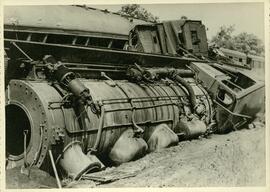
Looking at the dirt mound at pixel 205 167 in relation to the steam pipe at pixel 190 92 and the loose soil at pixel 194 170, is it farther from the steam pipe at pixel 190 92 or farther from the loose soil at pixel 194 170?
the steam pipe at pixel 190 92

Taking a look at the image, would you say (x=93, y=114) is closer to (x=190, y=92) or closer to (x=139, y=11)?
(x=139, y=11)

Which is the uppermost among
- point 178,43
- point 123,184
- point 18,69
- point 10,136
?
point 178,43

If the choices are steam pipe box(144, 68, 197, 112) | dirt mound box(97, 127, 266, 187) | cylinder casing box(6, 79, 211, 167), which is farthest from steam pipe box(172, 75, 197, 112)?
dirt mound box(97, 127, 266, 187)

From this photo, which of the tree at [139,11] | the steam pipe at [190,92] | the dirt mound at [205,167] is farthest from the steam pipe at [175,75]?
the dirt mound at [205,167]

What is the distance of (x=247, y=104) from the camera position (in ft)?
21.3

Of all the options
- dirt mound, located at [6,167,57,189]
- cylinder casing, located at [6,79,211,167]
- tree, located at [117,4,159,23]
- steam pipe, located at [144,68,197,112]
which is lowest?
dirt mound, located at [6,167,57,189]

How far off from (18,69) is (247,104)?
3.33 meters

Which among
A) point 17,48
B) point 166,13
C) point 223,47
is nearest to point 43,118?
point 17,48

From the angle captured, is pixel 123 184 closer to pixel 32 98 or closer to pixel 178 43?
pixel 32 98

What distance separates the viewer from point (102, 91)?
511cm

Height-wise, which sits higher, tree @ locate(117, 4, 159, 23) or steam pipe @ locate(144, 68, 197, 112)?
tree @ locate(117, 4, 159, 23)

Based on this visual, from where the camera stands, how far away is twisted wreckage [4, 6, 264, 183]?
14.5 ft

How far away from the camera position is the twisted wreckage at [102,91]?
14.5ft

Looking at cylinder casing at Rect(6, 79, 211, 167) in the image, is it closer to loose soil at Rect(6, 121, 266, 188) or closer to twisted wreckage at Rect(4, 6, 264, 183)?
twisted wreckage at Rect(4, 6, 264, 183)
